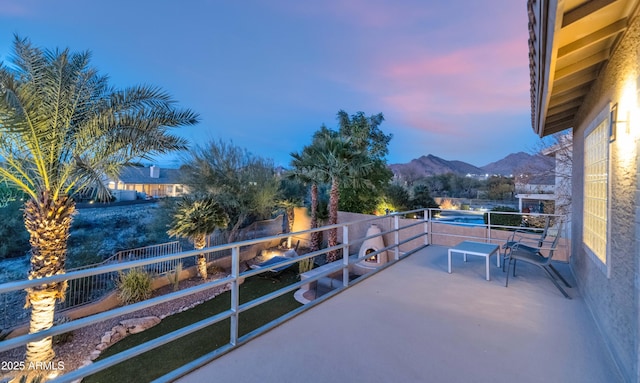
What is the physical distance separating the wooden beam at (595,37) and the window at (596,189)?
2.89 ft

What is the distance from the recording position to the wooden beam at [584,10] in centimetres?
167

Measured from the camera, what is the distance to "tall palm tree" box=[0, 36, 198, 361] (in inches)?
203

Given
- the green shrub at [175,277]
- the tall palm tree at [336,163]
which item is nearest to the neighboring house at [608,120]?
the tall palm tree at [336,163]

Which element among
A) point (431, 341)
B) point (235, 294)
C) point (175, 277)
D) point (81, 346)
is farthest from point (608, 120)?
point (175, 277)

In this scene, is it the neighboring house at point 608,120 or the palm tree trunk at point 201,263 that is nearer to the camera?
the neighboring house at point 608,120

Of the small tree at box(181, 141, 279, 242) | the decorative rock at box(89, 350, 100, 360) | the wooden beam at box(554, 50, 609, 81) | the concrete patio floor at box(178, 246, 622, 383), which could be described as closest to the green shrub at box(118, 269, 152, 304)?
the decorative rock at box(89, 350, 100, 360)

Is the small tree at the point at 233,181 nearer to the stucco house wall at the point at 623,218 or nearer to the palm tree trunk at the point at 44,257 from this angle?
the palm tree trunk at the point at 44,257

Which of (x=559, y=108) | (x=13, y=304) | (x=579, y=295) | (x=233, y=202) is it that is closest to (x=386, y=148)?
(x=233, y=202)

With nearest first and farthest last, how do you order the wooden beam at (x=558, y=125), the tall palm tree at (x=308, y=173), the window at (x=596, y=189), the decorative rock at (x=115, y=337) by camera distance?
1. the window at (x=596, y=189)
2. the wooden beam at (x=558, y=125)
3. the decorative rock at (x=115, y=337)
4. the tall palm tree at (x=308, y=173)

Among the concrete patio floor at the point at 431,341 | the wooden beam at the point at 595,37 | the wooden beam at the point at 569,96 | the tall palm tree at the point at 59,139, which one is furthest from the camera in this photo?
the tall palm tree at the point at 59,139

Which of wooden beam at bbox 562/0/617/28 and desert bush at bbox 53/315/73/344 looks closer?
wooden beam at bbox 562/0/617/28

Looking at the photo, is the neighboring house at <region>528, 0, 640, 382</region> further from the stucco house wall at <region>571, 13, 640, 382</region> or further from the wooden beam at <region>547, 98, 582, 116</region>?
the wooden beam at <region>547, 98, 582, 116</region>

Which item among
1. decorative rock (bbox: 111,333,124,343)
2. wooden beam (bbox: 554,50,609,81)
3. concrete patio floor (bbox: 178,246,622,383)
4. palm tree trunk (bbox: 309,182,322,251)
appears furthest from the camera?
palm tree trunk (bbox: 309,182,322,251)

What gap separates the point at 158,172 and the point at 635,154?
26.8 m
